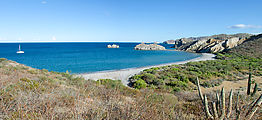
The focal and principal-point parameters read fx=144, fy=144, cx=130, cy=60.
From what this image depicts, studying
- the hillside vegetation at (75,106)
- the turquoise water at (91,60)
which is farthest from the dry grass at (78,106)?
the turquoise water at (91,60)

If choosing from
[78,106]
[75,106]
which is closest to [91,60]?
[75,106]

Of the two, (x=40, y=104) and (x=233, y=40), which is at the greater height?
(x=233, y=40)

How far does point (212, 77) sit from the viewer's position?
60.7 feet

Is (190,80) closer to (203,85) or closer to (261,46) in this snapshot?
(203,85)

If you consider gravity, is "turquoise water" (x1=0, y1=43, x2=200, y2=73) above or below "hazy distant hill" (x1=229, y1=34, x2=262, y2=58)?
below

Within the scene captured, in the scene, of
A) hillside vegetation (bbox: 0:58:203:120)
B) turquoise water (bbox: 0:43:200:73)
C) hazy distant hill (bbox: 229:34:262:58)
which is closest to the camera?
hillside vegetation (bbox: 0:58:203:120)

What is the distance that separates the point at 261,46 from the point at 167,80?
47.6 meters

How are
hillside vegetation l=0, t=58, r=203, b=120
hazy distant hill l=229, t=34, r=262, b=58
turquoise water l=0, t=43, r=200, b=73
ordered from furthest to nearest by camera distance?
hazy distant hill l=229, t=34, r=262, b=58 → turquoise water l=0, t=43, r=200, b=73 → hillside vegetation l=0, t=58, r=203, b=120

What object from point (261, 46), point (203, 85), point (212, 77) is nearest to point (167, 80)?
point (203, 85)

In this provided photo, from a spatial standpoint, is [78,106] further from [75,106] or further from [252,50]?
[252,50]

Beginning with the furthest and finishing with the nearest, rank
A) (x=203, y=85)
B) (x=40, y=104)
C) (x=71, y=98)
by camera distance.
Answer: (x=203, y=85)
(x=71, y=98)
(x=40, y=104)

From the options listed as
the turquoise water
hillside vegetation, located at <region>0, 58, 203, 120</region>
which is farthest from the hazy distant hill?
hillside vegetation, located at <region>0, 58, 203, 120</region>

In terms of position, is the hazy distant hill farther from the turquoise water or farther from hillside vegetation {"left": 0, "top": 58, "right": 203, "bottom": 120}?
hillside vegetation {"left": 0, "top": 58, "right": 203, "bottom": 120}

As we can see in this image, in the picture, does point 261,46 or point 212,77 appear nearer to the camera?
point 212,77
